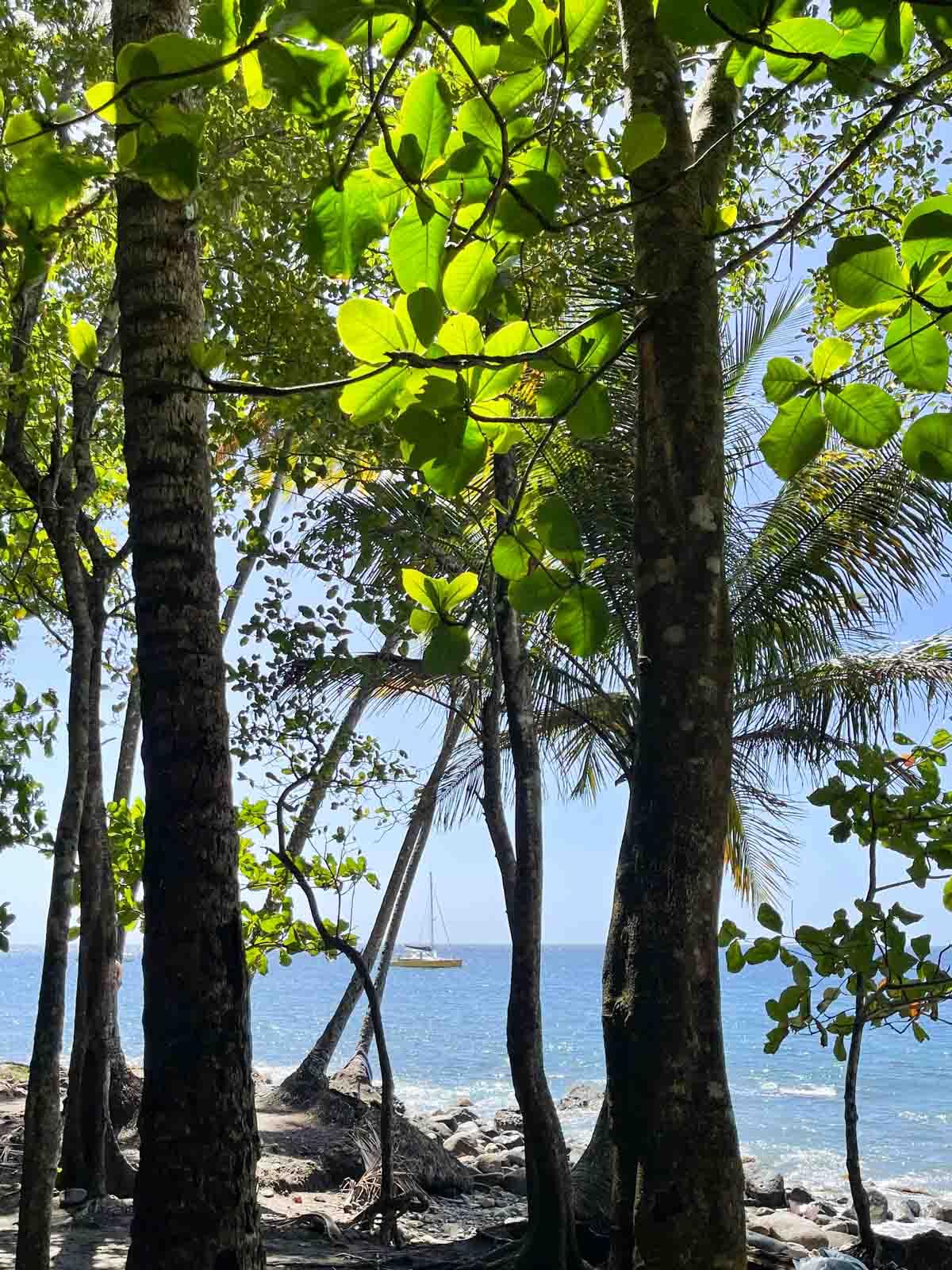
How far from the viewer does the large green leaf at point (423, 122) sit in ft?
3.14

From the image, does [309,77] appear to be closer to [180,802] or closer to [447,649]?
[447,649]

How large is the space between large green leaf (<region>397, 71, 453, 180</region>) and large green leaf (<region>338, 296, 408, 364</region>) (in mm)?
117

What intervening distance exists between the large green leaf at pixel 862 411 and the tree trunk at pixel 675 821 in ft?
3.00

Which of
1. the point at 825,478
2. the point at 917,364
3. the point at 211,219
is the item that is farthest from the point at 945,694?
the point at 917,364

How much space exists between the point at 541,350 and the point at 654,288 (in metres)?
1.26

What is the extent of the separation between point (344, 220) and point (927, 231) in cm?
51

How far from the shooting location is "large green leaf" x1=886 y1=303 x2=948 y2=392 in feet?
3.31

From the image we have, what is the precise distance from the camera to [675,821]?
205cm

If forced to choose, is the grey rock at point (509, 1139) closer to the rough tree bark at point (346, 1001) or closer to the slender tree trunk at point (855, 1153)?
the rough tree bark at point (346, 1001)

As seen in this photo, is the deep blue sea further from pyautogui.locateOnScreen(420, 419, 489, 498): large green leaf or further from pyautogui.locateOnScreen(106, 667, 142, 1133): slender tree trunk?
pyautogui.locateOnScreen(420, 419, 489, 498): large green leaf

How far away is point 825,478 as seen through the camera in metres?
9.58

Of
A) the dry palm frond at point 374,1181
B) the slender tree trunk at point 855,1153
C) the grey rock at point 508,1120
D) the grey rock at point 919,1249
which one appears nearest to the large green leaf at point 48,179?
the slender tree trunk at point 855,1153

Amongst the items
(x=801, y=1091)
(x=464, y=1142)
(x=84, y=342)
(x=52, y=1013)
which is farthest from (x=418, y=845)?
(x=801, y=1091)

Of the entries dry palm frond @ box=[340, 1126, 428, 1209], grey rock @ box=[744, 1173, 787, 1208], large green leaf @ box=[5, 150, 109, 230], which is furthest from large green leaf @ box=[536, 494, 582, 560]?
grey rock @ box=[744, 1173, 787, 1208]
